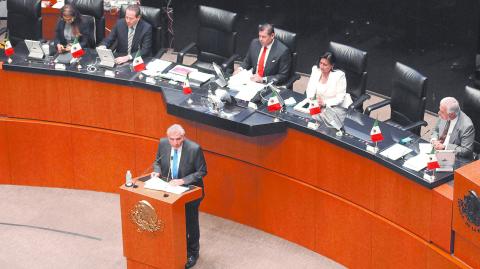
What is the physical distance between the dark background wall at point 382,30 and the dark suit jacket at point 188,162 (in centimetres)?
352

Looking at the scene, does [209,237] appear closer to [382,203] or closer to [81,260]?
[81,260]

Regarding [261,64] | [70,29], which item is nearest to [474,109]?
[261,64]

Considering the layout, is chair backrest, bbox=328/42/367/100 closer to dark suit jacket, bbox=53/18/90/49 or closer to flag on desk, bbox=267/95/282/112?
flag on desk, bbox=267/95/282/112

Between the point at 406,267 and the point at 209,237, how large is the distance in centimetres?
207

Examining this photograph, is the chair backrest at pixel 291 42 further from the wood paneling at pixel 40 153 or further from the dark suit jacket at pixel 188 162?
the wood paneling at pixel 40 153

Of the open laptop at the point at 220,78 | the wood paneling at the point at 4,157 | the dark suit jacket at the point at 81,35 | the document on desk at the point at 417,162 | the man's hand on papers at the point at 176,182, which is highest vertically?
the dark suit jacket at the point at 81,35

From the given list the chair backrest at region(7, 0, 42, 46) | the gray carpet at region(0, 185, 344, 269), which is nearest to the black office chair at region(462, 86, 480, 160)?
the gray carpet at region(0, 185, 344, 269)

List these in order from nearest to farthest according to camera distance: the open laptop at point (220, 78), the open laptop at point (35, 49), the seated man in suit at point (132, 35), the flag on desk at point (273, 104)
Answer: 1. the flag on desk at point (273, 104)
2. the open laptop at point (220, 78)
3. the open laptop at point (35, 49)
4. the seated man in suit at point (132, 35)

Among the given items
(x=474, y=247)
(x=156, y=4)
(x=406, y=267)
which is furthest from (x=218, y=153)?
(x=156, y=4)

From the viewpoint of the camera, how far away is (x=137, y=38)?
10109mm

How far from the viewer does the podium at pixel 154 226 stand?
307 inches

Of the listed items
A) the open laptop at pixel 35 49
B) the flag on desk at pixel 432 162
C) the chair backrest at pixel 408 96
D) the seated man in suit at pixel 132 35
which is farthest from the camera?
the seated man in suit at pixel 132 35

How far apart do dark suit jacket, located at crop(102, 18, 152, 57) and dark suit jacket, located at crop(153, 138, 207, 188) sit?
1996 millimetres

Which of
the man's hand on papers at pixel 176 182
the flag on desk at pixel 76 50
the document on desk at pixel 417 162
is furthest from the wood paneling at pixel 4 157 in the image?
the document on desk at pixel 417 162
